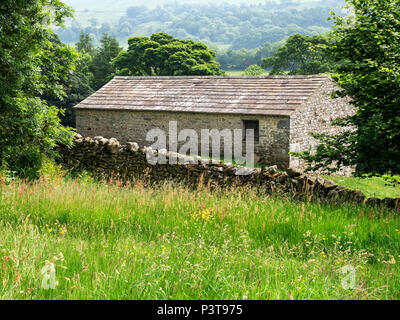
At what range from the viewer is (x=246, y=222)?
5.24 meters

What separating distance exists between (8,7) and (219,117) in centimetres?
1202

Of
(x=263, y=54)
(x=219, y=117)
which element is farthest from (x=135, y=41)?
(x=263, y=54)

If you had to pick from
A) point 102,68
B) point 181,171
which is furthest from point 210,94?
point 102,68

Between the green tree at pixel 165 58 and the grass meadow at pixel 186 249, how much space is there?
98.2 feet

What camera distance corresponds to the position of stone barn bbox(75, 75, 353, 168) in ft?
60.1

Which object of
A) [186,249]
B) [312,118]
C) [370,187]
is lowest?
[370,187]

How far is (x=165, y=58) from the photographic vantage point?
3734cm

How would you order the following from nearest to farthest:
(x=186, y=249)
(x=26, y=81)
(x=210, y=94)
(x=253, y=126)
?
(x=186, y=249)
(x=26, y=81)
(x=253, y=126)
(x=210, y=94)

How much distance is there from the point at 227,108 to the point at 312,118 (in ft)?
14.0

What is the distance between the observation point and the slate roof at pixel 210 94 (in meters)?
18.8

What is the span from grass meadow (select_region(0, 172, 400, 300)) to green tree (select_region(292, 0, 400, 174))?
5.36ft

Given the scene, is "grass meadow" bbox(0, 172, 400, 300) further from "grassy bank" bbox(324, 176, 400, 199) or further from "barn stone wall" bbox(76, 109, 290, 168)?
"barn stone wall" bbox(76, 109, 290, 168)

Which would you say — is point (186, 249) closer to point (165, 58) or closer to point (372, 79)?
point (372, 79)

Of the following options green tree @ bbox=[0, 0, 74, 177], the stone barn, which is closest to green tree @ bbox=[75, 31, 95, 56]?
the stone barn
